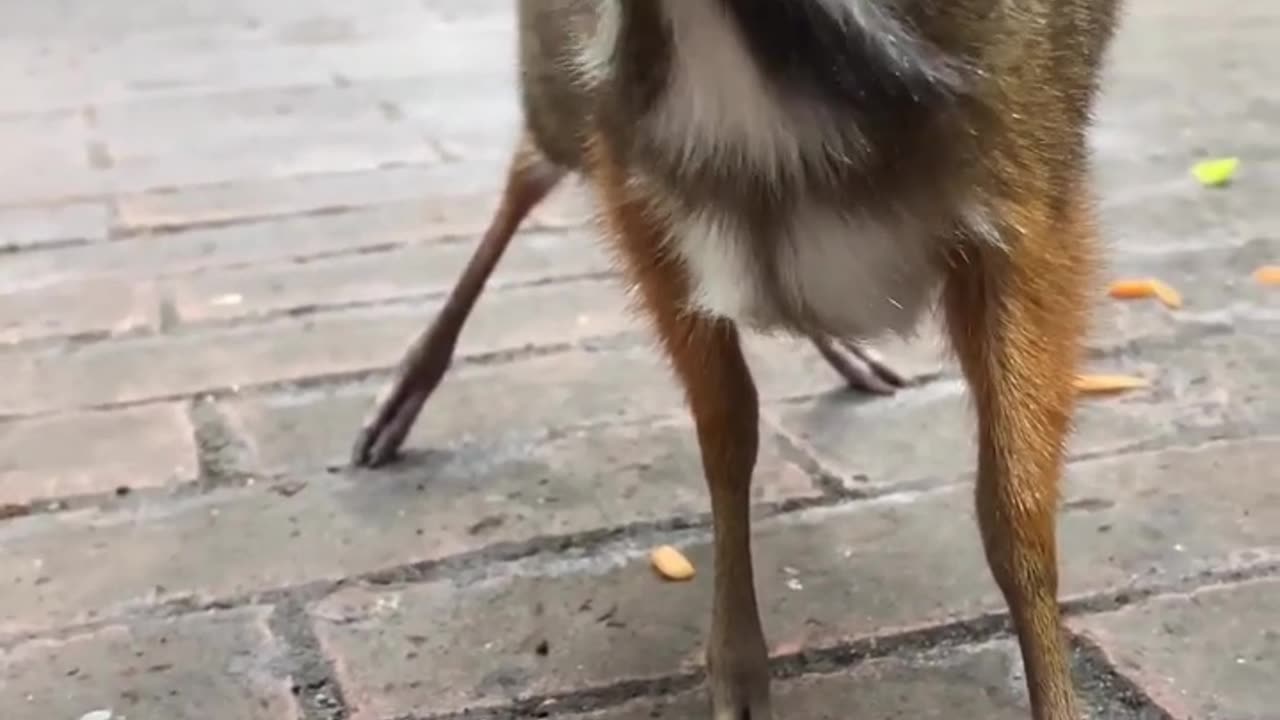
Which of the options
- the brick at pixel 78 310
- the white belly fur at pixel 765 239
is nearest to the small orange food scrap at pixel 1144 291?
the white belly fur at pixel 765 239

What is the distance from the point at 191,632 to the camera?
52.5 inches

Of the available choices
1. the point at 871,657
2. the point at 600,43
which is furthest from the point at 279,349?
the point at 600,43

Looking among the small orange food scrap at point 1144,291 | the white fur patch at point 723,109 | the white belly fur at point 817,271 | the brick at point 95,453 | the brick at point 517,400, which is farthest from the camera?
the small orange food scrap at point 1144,291

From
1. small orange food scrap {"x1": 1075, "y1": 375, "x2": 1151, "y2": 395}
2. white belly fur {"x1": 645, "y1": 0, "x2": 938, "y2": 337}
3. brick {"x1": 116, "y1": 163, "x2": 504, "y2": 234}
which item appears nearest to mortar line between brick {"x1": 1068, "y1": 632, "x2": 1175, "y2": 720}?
white belly fur {"x1": 645, "y1": 0, "x2": 938, "y2": 337}

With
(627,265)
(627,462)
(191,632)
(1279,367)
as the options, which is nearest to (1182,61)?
(1279,367)

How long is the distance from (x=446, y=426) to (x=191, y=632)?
1.49 feet

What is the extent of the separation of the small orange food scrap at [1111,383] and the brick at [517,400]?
18cm

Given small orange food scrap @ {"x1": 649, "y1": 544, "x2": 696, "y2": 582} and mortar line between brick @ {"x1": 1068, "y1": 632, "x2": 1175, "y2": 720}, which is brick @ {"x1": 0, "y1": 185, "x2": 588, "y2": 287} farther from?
mortar line between brick @ {"x1": 1068, "y1": 632, "x2": 1175, "y2": 720}

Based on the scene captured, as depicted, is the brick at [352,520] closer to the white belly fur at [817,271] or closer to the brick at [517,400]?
the brick at [517,400]

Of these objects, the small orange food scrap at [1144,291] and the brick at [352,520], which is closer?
the brick at [352,520]

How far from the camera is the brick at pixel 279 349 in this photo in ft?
5.86

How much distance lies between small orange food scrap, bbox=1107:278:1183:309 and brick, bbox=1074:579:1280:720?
627mm

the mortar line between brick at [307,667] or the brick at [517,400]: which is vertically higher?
the mortar line between brick at [307,667]

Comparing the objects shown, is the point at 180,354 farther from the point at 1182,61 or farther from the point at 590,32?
the point at 1182,61
